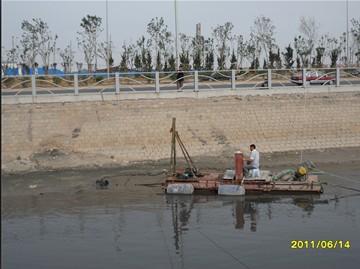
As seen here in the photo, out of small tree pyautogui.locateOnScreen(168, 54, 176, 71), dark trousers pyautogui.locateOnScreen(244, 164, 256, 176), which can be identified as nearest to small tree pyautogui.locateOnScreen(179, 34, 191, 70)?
small tree pyautogui.locateOnScreen(168, 54, 176, 71)

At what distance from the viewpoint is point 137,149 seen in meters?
23.1

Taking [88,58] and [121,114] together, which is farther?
[88,58]

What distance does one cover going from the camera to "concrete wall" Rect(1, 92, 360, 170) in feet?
73.5

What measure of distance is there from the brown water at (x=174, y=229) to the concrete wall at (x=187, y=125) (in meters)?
5.19

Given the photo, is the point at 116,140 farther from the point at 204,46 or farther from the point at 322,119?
the point at 204,46

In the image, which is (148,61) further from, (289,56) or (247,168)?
(247,168)

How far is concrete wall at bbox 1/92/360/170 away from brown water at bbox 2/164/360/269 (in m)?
5.19

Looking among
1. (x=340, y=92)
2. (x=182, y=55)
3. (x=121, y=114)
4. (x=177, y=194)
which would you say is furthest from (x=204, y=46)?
(x=177, y=194)

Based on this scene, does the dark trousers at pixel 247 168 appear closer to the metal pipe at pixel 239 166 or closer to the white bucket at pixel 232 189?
the metal pipe at pixel 239 166

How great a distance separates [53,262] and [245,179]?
25.2ft

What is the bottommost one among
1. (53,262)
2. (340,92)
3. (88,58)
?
(53,262)

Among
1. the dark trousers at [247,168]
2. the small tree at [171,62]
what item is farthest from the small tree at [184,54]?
the dark trousers at [247,168]
